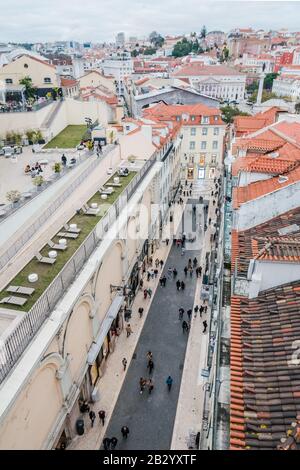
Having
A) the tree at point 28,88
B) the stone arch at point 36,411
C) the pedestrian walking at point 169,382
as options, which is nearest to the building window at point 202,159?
the tree at point 28,88

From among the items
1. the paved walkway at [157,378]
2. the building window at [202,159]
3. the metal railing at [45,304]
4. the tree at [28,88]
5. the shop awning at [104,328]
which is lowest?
the paved walkway at [157,378]

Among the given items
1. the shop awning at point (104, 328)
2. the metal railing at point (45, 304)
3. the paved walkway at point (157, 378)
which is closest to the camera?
the metal railing at point (45, 304)

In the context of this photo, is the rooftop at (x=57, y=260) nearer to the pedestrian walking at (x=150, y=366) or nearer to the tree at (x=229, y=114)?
the pedestrian walking at (x=150, y=366)

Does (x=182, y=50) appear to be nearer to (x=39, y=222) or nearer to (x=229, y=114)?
(x=229, y=114)

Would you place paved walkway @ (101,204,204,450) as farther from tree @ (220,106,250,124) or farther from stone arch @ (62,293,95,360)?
tree @ (220,106,250,124)

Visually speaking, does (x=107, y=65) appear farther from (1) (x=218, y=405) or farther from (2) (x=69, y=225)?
(1) (x=218, y=405)
